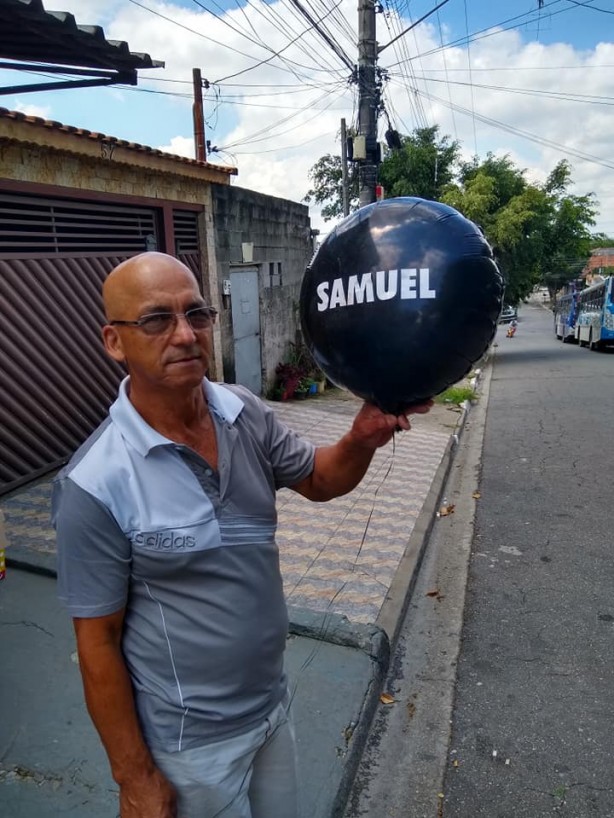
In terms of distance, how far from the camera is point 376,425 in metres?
1.56

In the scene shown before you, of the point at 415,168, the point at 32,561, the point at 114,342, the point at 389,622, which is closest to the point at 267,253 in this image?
the point at 32,561

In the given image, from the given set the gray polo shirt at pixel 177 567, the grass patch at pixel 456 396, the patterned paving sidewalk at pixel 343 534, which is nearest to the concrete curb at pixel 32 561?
the patterned paving sidewalk at pixel 343 534

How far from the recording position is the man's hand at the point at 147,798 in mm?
1340

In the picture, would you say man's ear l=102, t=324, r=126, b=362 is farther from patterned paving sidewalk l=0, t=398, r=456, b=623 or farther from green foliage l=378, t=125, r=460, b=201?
green foliage l=378, t=125, r=460, b=201

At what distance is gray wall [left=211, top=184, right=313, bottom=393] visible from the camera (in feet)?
28.9

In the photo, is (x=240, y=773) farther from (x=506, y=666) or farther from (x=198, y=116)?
(x=198, y=116)

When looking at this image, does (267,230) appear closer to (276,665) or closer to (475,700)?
(475,700)

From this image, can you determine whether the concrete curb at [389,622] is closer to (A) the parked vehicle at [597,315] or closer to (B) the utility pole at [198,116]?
(B) the utility pole at [198,116]

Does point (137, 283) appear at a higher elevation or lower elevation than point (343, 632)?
higher

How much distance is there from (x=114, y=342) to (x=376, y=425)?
0.65m

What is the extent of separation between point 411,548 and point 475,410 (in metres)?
Result: 6.69

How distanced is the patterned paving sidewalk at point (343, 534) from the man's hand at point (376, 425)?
1.65 metres

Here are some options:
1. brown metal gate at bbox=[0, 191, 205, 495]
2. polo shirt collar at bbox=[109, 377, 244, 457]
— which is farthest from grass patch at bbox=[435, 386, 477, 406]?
polo shirt collar at bbox=[109, 377, 244, 457]

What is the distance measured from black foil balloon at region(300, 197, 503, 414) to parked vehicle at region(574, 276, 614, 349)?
20427 millimetres
